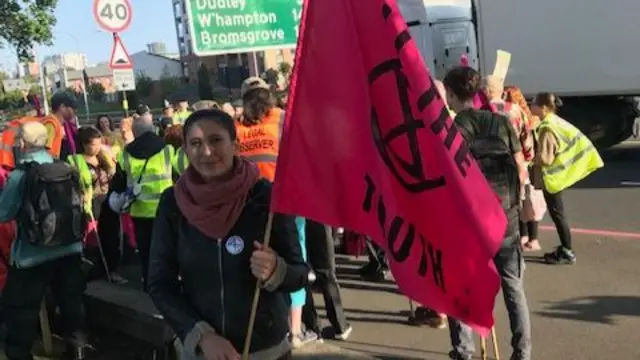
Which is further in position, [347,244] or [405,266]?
[347,244]

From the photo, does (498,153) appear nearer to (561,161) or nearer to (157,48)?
(561,161)

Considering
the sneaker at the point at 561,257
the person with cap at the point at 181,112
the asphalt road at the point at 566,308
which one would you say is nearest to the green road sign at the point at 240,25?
the asphalt road at the point at 566,308

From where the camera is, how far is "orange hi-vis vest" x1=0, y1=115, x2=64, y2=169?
667cm

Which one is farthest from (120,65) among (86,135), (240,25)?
(86,135)

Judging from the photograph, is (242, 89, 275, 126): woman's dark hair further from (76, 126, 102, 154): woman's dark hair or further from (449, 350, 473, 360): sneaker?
(76, 126, 102, 154): woman's dark hair

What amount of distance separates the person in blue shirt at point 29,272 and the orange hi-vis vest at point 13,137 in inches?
53.5

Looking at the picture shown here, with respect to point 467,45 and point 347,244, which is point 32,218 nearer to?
point 347,244

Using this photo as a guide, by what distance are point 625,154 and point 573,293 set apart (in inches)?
339

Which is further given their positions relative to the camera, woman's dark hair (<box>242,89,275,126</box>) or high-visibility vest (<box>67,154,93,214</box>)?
high-visibility vest (<box>67,154,93,214</box>)

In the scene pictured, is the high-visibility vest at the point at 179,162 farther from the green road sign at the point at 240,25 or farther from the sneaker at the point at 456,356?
the sneaker at the point at 456,356

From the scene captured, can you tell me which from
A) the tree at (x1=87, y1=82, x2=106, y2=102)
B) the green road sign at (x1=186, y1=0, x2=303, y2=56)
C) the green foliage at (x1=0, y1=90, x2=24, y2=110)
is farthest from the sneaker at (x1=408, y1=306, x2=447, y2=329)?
the tree at (x1=87, y1=82, x2=106, y2=102)

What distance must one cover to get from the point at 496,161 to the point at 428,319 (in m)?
1.73

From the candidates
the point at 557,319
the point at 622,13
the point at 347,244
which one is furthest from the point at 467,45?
the point at 557,319

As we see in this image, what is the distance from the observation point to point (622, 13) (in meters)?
11.7
